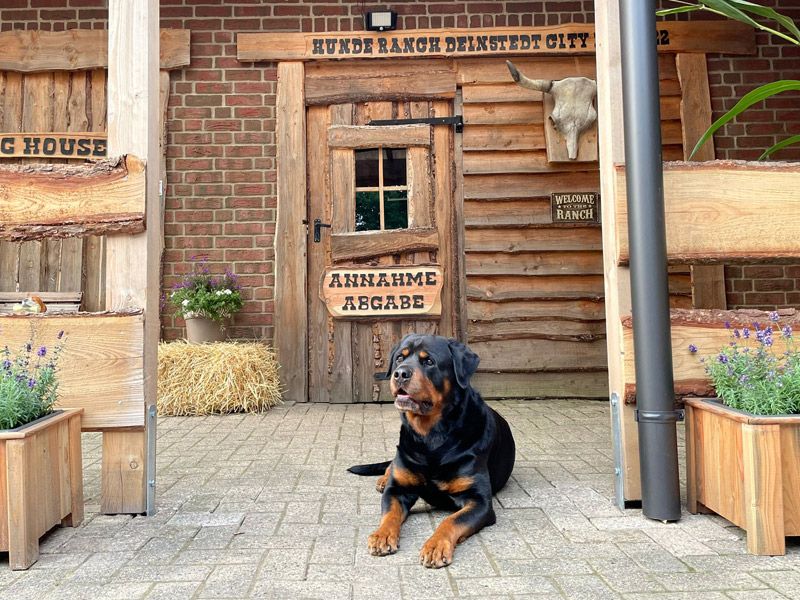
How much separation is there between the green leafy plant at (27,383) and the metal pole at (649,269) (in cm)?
220

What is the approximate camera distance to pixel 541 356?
541cm

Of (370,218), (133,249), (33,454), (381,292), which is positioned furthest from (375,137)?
(33,454)

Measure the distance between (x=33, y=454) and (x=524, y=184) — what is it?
442 cm

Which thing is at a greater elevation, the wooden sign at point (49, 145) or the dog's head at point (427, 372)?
the wooden sign at point (49, 145)

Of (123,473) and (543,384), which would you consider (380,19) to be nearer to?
(543,384)

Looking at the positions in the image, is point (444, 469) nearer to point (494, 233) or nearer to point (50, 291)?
point (494, 233)

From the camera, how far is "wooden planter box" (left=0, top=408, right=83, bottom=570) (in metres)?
1.94

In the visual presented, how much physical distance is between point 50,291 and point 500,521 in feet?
15.6

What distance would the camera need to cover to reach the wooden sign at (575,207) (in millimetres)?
5434

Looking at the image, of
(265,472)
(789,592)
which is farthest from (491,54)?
(789,592)

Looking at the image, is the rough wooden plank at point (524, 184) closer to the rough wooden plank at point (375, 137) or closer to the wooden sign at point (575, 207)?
the wooden sign at point (575, 207)

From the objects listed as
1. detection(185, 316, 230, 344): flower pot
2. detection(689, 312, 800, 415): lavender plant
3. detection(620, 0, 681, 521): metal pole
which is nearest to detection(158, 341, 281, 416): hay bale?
detection(185, 316, 230, 344): flower pot

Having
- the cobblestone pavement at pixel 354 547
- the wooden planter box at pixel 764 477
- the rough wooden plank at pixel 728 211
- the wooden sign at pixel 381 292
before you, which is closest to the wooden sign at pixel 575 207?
the wooden sign at pixel 381 292

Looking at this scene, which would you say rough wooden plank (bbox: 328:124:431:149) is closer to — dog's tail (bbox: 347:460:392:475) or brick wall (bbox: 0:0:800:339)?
brick wall (bbox: 0:0:800:339)
